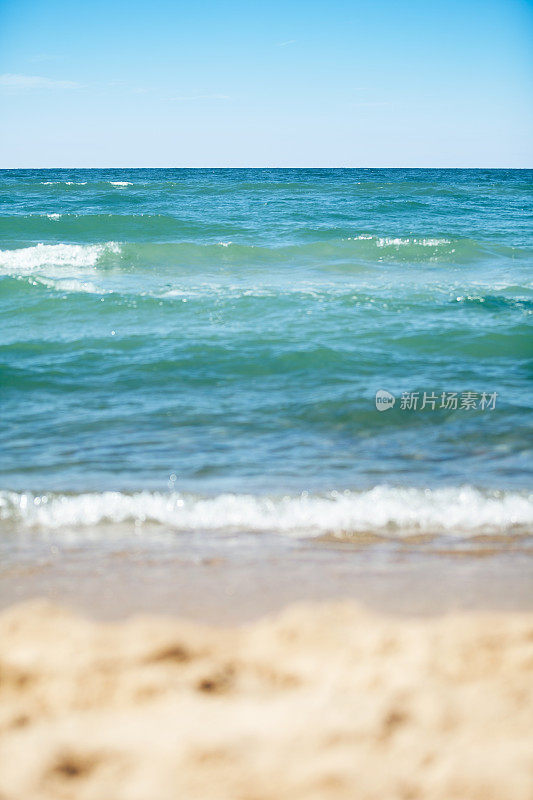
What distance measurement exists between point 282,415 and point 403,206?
1881 cm

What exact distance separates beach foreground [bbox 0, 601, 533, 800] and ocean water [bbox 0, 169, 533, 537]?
91 cm

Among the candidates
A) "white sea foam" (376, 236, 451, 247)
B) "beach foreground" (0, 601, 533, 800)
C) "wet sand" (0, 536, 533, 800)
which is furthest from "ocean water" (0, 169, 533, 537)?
"beach foreground" (0, 601, 533, 800)

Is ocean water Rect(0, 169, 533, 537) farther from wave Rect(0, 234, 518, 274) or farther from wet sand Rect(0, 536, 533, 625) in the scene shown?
wet sand Rect(0, 536, 533, 625)

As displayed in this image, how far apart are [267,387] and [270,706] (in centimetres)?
406

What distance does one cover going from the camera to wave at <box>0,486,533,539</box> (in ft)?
12.2

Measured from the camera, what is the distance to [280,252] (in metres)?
14.1

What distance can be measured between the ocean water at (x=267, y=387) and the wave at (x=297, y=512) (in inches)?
0.5

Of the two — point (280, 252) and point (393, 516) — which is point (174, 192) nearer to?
point (280, 252)

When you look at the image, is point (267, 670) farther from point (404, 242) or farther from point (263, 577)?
point (404, 242)

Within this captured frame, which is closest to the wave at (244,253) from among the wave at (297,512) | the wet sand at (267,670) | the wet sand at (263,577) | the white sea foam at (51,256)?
the white sea foam at (51,256)

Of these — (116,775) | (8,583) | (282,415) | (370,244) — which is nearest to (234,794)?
(116,775)

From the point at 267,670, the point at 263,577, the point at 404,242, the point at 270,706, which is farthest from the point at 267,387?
the point at 404,242

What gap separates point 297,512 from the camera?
3830 mm

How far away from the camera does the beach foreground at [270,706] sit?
202 centimetres
